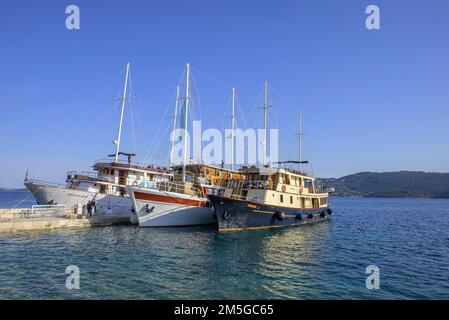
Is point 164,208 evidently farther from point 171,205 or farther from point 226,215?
point 226,215

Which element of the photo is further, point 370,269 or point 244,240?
point 244,240

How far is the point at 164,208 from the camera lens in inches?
1206

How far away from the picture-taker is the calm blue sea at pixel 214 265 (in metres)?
13.1

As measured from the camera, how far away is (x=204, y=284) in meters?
13.9

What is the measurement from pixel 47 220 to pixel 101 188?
31.1 feet

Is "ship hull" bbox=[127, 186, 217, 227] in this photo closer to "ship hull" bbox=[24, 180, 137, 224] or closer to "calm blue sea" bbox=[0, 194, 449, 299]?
"calm blue sea" bbox=[0, 194, 449, 299]

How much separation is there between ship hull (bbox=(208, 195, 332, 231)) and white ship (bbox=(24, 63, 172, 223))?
409 inches

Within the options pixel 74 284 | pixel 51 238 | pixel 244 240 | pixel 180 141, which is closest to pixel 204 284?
pixel 74 284

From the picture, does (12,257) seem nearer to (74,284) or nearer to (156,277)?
(74,284)

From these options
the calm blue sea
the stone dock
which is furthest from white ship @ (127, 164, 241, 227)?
the stone dock

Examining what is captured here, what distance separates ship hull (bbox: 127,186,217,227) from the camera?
2995 cm
